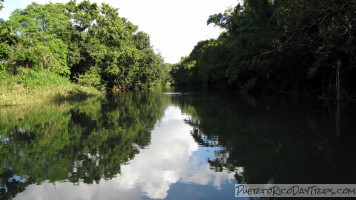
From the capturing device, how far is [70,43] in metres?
32.8

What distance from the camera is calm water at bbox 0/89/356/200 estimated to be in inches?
198

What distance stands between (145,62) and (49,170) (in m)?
50.1

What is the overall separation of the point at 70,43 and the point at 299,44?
82.1 feet

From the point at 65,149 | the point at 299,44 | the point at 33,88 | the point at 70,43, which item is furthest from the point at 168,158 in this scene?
the point at 70,43

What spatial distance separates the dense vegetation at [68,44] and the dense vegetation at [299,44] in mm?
13665

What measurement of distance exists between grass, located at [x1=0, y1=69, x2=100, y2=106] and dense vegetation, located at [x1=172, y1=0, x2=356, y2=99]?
16.9 meters

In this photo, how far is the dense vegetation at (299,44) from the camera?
12211mm

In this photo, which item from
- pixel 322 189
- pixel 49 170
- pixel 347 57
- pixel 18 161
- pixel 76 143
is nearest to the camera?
pixel 322 189

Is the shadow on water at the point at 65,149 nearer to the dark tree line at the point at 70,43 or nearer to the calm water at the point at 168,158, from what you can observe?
the calm water at the point at 168,158

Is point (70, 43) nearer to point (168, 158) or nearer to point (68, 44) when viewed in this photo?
point (68, 44)

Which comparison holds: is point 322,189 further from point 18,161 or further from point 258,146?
point 18,161

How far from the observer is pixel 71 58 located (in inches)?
1262

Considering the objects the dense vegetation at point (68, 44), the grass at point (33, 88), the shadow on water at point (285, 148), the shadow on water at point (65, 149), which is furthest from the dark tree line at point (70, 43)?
the shadow on water at point (285, 148)

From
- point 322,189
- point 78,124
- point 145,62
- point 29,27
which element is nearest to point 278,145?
point 322,189
